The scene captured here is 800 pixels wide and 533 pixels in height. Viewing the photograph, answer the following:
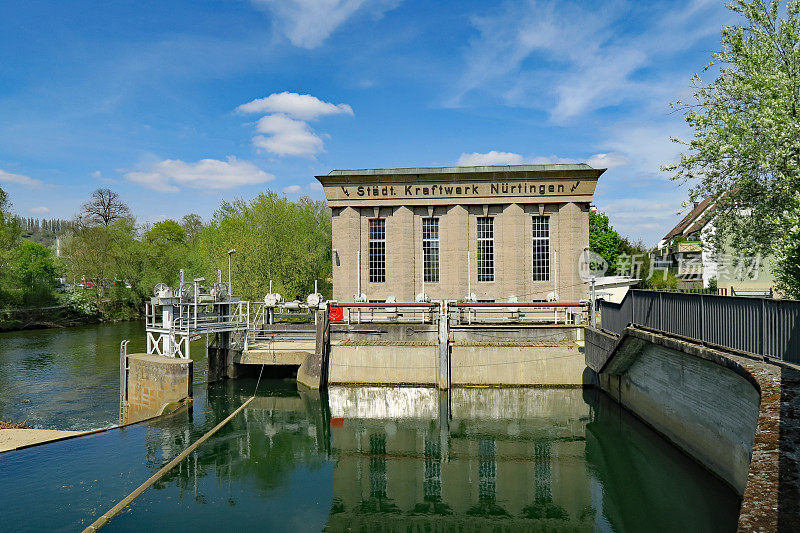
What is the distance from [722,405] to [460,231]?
1883cm

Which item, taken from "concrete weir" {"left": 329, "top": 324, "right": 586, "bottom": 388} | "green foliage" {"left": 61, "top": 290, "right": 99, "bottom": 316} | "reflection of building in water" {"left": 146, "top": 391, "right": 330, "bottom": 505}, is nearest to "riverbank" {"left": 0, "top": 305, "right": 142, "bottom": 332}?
"green foliage" {"left": 61, "top": 290, "right": 99, "bottom": 316}

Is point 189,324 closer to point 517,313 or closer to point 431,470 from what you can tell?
point 431,470

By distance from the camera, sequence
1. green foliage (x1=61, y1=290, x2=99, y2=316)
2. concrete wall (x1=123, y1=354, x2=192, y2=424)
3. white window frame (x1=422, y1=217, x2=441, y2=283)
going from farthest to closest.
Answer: green foliage (x1=61, y1=290, x2=99, y2=316) < white window frame (x1=422, y1=217, x2=441, y2=283) < concrete wall (x1=123, y1=354, x2=192, y2=424)

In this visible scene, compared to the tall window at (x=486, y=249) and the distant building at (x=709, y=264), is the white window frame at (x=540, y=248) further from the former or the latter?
the distant building at (x=709, y=264)

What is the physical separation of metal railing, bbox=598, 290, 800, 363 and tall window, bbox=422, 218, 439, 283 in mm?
14547

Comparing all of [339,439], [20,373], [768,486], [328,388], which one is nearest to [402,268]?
[328,388]

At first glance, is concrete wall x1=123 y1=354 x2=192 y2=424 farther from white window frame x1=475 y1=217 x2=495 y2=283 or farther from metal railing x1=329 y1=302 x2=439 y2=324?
white window frame x1=475 y1=217 x2=495 y2=283

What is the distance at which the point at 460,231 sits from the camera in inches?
1131

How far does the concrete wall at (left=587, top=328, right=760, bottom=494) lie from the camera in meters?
10.3

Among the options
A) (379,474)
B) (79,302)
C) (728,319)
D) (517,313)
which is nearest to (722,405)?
(728,319)

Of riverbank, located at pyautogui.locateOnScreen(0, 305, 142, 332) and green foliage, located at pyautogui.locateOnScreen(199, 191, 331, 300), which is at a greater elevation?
green foliage, located at pyautogui.locateOnScreen(199, 191, 331, 300)

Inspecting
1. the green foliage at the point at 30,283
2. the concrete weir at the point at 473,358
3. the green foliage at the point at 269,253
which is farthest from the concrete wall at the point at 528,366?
the green foliage at the point at 30,283

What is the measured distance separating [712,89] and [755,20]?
242 cm

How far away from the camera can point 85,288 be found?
54.9 meters
